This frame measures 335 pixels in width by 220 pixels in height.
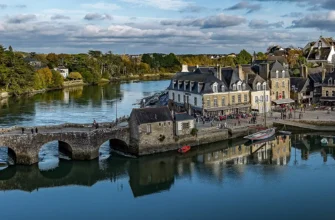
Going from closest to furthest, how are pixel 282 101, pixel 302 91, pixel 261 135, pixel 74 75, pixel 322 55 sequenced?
pixel 261 135 → pixel 282 101 → pixel 302 91 → pixel 322 55 → pixel 74 75

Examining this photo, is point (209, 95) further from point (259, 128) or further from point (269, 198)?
point (269, 198)

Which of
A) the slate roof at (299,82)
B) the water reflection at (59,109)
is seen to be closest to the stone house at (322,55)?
the slate roof at (299,82)

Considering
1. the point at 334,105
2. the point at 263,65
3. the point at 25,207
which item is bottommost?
the point at 25,207

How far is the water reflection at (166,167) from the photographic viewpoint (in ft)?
109

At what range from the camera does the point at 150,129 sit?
1507 inches

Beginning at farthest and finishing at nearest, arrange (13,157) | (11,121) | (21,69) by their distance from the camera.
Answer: (21,69), (11,121), (13,157)

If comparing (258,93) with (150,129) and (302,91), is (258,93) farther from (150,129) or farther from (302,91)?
(150,129)

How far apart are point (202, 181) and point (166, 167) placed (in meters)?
4.73

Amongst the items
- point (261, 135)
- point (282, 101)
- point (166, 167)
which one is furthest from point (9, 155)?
point (282, 101)

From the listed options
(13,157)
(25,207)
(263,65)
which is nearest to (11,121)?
(13,157)

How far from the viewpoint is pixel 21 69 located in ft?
293

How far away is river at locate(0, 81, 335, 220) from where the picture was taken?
27125 millimetres

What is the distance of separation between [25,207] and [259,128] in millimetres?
26614

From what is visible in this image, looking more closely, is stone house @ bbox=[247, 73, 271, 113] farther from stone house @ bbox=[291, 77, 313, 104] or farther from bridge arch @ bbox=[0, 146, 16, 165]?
bridge arch @ bbox=[0, 146, 16, 165]
